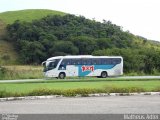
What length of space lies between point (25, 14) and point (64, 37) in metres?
34.9

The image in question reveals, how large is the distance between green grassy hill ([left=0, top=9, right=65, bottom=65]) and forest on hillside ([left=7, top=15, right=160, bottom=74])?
1856 mm

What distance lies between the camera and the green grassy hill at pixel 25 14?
123625 mm

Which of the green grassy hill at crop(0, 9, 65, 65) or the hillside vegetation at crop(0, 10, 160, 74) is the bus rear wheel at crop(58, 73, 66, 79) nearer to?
the hillside vegetation at crop(0, 10, 160, 74)

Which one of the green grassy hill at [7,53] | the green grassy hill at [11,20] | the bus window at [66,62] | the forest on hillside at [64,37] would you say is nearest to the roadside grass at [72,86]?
the bus window at [66,62]

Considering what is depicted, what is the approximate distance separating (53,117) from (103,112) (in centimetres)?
180

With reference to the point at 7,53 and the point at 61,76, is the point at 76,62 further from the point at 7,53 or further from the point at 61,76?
the point at 7,53

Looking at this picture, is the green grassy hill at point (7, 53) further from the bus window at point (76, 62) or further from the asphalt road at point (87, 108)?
the asphalt road at point (87, 108)

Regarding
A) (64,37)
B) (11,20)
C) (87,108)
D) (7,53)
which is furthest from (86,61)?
(11,20)

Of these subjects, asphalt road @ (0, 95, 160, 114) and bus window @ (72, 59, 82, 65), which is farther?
bus window @ (72, 59, 82, 65)

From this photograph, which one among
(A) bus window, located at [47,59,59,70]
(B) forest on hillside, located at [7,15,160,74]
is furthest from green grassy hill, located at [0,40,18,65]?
(A) bus window, located at [47,59,59,70]

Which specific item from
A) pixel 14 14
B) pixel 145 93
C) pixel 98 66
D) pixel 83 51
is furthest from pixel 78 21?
pixel 145 93

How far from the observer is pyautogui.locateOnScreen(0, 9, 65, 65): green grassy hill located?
97.5m

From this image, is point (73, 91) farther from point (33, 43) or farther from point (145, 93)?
point (33, 43)

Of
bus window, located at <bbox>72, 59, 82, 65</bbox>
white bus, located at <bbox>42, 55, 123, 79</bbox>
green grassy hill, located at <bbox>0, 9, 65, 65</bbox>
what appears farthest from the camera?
green grassy hill, located at <bbox>0, 9, 65, 65</bbox>
